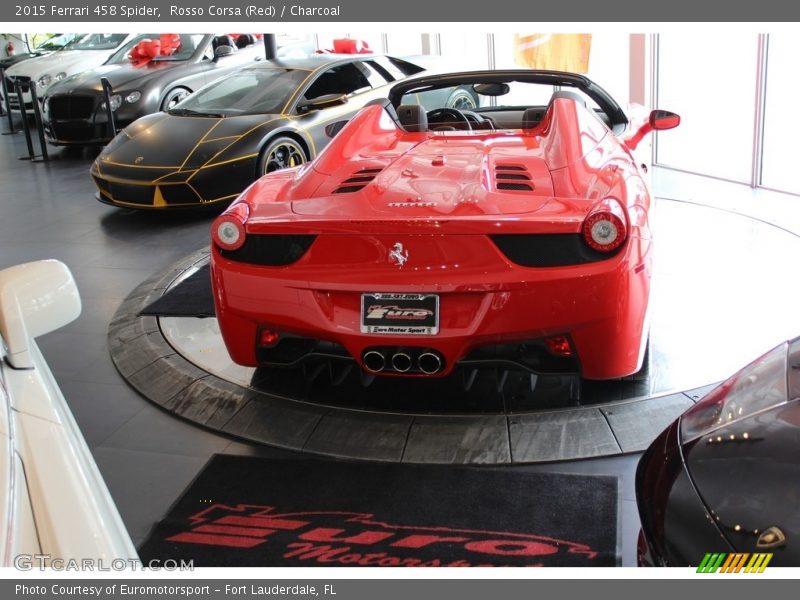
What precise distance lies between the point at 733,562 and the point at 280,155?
227 inches

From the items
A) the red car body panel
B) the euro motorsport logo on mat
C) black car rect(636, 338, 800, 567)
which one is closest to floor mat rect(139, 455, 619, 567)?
the red car body panel

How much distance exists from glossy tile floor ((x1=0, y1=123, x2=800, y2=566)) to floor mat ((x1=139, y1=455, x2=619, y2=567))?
0.09m

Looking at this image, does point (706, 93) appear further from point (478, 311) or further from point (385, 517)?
point (385, 517)

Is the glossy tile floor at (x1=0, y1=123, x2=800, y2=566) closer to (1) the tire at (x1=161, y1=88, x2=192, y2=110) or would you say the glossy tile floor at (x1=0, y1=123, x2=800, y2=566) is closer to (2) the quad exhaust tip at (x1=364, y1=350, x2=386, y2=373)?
(2) the quad exhaust tip at (x1=364, y1=350, x2=386, y2=373)

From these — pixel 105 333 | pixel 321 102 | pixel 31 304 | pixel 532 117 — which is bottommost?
pixel 105 333

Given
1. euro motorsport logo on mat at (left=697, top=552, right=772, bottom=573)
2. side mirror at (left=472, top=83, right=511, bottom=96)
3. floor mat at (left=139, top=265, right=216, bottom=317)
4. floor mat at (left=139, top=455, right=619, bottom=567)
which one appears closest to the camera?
euro motorsport logo on mat at (left=697, top=552, right=772, bottom=573)

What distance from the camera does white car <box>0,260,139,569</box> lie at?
4.33ft

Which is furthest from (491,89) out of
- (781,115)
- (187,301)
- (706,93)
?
(706,93)

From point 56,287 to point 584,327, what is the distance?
1.77 metres

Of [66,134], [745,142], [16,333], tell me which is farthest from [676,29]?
[16,333]

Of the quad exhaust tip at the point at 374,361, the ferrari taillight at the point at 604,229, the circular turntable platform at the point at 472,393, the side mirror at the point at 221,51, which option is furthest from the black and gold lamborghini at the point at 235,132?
the ferrari taillight at the point at 604,229

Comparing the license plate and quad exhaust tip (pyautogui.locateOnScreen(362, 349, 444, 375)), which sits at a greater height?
the license plate

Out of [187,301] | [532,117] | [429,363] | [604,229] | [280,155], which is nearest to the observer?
[604,229]

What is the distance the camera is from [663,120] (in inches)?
171
